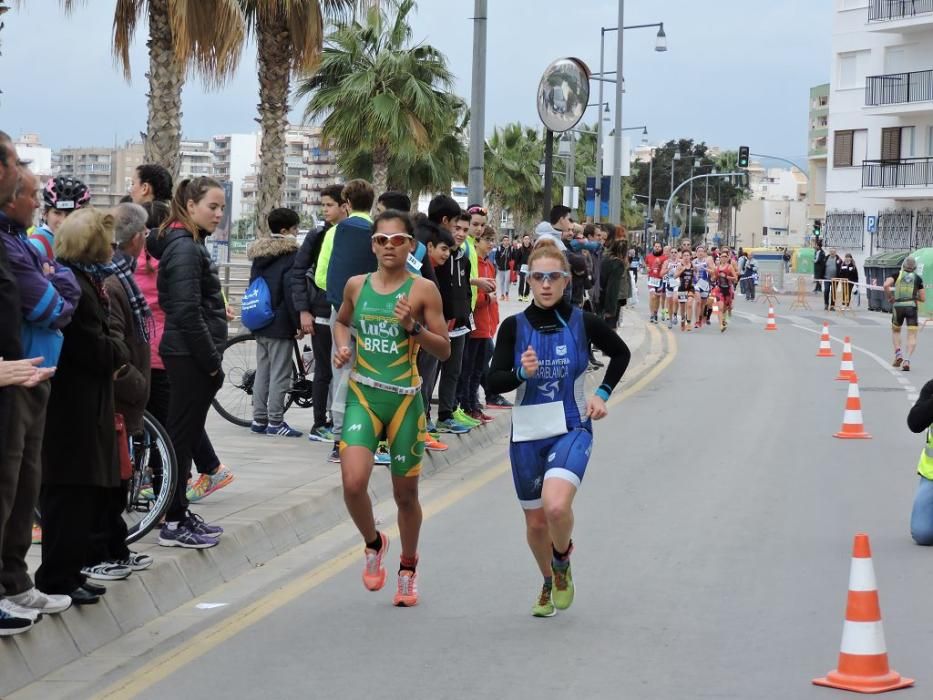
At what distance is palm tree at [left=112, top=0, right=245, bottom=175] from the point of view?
22.1 m

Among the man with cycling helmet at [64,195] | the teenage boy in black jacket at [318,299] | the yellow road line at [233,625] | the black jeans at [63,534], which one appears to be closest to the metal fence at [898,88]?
the teenage boy in black jacket at [318,299]

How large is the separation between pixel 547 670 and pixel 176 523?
2.67 m

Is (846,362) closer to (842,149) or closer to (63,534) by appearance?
(63,534)

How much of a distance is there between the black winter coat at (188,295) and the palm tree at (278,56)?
56.9ft

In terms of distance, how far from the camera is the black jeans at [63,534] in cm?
627

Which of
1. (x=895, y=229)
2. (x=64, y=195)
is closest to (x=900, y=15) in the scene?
(x=895, y=229)

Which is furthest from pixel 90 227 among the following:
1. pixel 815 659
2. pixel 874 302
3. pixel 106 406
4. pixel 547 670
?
pixel 874 302

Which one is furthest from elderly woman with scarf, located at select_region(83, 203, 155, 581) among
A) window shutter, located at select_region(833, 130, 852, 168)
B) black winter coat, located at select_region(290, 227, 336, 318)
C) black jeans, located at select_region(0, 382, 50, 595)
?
window shutter, located at select_region(833, 130, 852, 168)

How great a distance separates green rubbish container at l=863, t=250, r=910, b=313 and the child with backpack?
3520cm

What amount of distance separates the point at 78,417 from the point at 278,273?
609cm

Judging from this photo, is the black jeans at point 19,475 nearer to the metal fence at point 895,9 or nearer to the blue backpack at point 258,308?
the blue backpack at point 258,308

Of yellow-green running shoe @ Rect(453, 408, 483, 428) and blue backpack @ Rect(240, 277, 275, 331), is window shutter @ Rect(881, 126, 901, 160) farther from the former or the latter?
blue backpack @ Rect(240, 277, 275, 331)

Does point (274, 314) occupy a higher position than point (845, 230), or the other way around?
point (845, 230)

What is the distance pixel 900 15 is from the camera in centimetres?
5781
